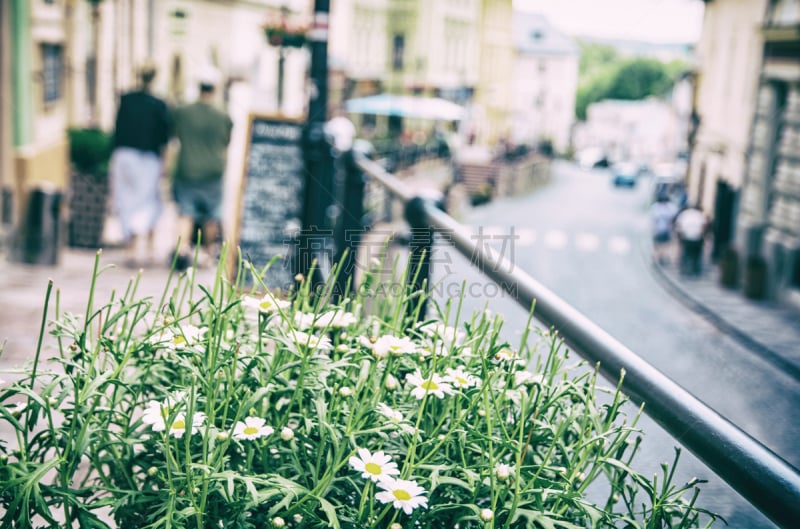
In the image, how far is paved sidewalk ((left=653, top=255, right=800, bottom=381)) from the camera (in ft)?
4.01

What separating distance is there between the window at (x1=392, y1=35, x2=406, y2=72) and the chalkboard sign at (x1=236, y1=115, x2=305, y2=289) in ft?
105

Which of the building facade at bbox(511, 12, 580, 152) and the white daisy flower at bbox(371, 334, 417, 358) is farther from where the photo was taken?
the building facade at bbox(511, 12, 580, 152)

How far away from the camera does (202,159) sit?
6055mm

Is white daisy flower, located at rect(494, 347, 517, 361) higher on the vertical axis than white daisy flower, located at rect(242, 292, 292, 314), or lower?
lower

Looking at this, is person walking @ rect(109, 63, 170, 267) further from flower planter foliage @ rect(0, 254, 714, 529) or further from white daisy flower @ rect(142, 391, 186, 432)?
white daisy flower @ rect(142, 391, 186, 432)

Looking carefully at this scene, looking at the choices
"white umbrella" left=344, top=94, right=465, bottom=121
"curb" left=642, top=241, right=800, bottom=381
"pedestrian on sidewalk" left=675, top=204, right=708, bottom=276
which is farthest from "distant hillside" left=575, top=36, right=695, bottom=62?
"white umbrella" left=344, top=94, right=465, bottom=121

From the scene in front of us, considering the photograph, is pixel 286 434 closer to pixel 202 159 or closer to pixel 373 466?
pixel 373 466

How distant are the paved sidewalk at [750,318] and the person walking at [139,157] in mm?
4731

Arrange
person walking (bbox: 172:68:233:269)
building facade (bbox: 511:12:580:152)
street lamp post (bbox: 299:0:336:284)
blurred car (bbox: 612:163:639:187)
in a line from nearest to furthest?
street lamp post (bbox: 299:0:336:284)
person walking (bbox: 172:68:233:269)
building facade (bbox: 511:12:580:152)
blurred car (bbox: 612:163:639:187)

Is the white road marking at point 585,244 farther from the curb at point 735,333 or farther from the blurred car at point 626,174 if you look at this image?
the blurred car at point 626,174

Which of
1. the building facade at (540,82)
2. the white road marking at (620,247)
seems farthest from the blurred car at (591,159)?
the white road marking at (620,247)

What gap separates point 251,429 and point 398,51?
122 ft

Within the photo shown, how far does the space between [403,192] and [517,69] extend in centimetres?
1917

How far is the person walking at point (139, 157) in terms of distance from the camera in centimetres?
606
